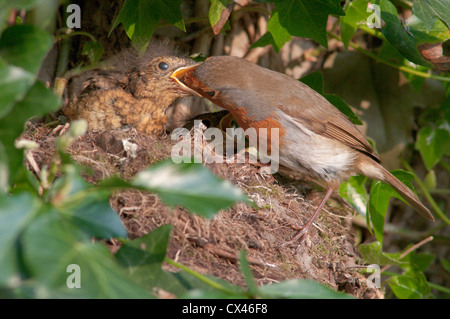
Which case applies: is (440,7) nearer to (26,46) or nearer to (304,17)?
(304,17)

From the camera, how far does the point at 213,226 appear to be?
2.33 metres

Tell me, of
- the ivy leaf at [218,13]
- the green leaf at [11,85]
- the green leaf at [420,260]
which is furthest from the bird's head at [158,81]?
the green leaf at [420,260]

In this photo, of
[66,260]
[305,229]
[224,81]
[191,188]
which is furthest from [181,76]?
[66,260]

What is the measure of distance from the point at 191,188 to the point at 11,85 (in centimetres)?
48

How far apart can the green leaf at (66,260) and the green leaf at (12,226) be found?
22 millimetres

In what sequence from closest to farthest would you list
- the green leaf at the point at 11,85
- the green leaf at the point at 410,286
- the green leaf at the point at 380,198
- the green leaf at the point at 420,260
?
the green leaf at the point at 11,85
the green leaf at the point at 380,198
the green leaf at the point at 410,286
the green leaf at the point at 420,260

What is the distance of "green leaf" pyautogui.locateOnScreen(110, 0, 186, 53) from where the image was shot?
271 centimetres

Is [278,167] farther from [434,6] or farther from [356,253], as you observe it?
[434,6]

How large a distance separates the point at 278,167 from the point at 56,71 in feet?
5.63

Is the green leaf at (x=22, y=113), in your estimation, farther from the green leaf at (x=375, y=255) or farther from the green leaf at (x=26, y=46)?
the green leaf at (x=375, y=255)

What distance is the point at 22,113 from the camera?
1.24 meters

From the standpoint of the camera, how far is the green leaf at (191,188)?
1.15m

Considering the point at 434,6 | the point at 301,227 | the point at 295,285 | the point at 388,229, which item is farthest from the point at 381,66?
the point at 295,285

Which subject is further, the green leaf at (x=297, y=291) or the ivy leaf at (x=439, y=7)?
the ivy leaf at (x=439, y=7)
